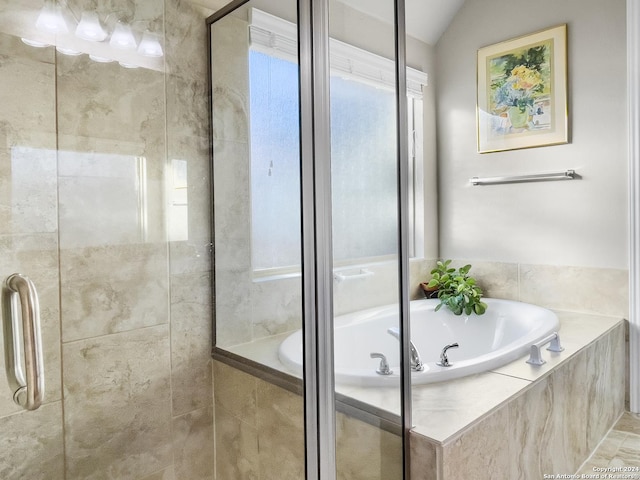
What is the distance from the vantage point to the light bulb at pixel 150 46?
4.50 ft

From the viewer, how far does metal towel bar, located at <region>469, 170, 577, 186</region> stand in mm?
2281

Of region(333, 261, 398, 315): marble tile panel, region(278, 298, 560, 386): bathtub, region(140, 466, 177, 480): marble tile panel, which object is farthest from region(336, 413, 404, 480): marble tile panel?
region(140, 466, 177, 480): marble tile panel

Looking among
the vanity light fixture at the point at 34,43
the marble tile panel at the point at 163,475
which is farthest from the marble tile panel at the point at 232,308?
the vanity light fixture at the point at 34,43

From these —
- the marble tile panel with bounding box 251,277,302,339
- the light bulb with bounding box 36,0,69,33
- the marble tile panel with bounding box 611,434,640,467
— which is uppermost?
the light bulb with bounding box 36,0,69,33

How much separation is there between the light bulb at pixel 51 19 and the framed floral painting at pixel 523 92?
213 centimetres

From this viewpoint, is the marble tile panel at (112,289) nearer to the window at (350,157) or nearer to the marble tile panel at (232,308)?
the marble tile panel at (232,308)

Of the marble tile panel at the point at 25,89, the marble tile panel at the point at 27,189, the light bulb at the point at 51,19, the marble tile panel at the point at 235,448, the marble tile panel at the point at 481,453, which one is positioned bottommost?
the marble tile panel at the point at 235,448

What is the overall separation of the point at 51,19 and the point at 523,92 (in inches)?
86.5

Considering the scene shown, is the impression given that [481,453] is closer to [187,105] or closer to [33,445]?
[33,445]

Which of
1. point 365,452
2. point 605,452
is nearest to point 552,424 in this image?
point 605,452

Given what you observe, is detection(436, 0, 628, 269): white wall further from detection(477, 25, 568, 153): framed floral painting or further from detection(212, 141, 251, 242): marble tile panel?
detection(212, 141, 251, 242): marble tile panel

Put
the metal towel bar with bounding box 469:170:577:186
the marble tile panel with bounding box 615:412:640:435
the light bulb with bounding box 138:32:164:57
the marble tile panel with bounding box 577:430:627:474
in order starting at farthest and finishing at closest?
the metal towel bar with bounding box 469:170:577:186 < the marble tile panel with bounding box 615:412:640:435 < the marble tile panel with bounding box 577:430:627:474 < the light bulb with bounding box 138:32:164:57

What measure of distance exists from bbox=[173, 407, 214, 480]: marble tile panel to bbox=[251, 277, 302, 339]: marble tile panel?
0.37m

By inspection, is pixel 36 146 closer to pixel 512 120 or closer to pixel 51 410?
pixel 51 410
